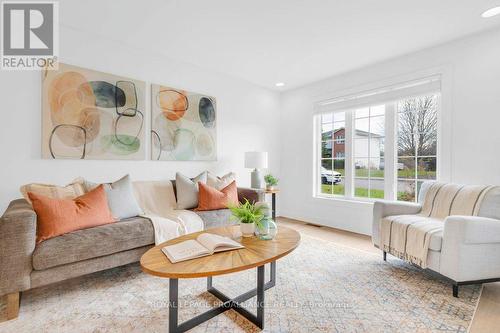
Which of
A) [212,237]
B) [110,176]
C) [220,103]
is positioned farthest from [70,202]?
[220,103]

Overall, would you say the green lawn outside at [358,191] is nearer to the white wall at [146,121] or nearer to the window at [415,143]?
the window at [415,143]

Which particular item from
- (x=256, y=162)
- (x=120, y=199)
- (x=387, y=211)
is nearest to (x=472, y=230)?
(x=387, y=211)

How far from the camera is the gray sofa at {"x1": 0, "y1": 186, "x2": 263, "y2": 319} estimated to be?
1656 mm

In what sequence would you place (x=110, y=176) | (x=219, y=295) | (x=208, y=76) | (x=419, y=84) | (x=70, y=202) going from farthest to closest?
(x=208, y=76) → (x=419, y=84) → (x=110, y=176) → (x=70, y=202) → (x=219, y=295)

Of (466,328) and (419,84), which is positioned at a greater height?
(419,84)

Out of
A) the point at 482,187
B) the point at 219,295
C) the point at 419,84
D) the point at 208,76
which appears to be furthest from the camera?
the point at 208,76

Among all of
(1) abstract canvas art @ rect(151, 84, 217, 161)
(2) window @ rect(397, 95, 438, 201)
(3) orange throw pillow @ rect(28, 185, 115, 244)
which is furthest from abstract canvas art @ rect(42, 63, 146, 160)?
(2) window @ rect(397, 95, 438, 201)

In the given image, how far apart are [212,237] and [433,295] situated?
179cm

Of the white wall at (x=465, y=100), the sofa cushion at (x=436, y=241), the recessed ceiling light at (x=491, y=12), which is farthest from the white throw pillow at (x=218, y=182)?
the recessed ceiling light at (x=491, y=12)

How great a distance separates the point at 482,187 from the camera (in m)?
2.33

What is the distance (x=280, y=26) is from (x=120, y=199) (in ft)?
7.80

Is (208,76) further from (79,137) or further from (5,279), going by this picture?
(5,279)

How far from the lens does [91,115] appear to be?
108 inches

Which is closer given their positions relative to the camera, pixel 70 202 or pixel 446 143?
pixel 70 202
